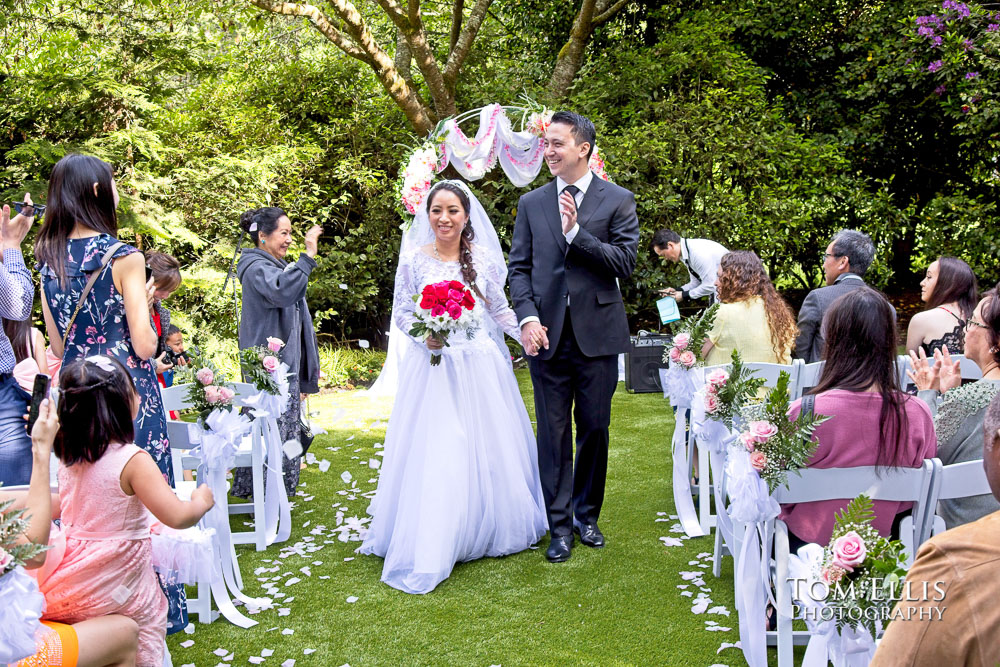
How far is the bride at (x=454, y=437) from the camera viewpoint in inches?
171

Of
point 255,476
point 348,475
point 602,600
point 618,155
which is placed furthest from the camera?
point 618,155

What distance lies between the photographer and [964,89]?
10.9 meters

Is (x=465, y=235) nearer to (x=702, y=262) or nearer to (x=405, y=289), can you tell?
(x=405, y=289)

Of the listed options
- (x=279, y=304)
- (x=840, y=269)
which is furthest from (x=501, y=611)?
(x=840, y=269)

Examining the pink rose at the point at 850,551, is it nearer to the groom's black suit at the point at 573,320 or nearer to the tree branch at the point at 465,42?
the groom's black suit at the point at 573,320

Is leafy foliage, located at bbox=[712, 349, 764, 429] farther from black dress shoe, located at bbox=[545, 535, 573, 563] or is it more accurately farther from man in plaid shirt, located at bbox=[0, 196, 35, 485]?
man in plaid shirt, located at bbox=[0, 196, 35, 485]

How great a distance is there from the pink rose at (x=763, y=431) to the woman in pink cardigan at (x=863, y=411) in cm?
17

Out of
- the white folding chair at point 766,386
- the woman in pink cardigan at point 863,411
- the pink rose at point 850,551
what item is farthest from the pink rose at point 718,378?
the pink rose at point 850,551

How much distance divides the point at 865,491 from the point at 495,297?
8.26 feet

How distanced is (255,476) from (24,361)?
161 cm

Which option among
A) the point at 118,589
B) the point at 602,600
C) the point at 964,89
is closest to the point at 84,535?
the point at 118,589

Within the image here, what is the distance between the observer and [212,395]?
386 centimetres

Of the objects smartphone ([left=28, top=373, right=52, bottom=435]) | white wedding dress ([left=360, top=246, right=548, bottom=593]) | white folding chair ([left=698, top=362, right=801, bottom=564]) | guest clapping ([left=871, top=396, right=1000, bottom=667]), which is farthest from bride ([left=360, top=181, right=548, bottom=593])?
guest clapping ([left=871, top=396, right=1000, bottom=667])

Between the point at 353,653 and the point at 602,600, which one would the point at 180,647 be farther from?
the point at 602,600
